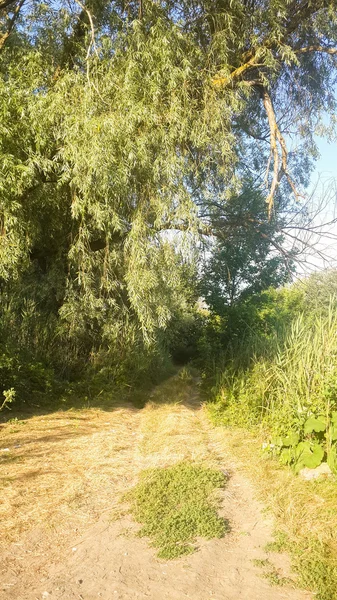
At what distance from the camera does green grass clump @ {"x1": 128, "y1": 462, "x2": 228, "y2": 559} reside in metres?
3.98

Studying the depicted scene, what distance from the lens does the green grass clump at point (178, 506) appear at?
3.98m

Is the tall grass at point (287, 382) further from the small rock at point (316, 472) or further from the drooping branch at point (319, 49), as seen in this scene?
the drooping branch at point (319, 49)

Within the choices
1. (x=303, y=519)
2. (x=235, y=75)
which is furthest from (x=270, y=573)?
(x=235, y=75)

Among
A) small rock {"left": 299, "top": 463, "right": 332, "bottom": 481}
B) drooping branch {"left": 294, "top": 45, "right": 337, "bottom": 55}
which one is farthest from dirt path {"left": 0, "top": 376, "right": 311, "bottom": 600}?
drooping branch {"left": 294, "top": 45, "right": 337, "bottom": 55}

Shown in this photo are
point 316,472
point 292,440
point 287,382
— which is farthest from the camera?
point 287,382

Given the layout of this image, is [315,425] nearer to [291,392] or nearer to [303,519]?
[291,392]

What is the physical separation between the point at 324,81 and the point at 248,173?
9.03 ft

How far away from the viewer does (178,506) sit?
4.62 m

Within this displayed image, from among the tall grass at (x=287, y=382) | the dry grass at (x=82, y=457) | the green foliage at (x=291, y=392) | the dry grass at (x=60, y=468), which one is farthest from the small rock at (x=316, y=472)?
the dry grass at (x=60, y=468)

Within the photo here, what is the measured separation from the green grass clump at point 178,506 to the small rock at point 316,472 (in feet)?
2.71

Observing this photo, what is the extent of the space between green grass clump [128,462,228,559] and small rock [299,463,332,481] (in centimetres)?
83

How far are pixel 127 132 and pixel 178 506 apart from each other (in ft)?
16.3

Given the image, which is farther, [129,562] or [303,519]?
[303,519]

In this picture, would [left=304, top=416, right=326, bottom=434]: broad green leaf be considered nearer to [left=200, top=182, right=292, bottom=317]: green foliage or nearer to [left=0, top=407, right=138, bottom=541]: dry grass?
[left=0, top=407, right=138, bottom=541]: dry grass
